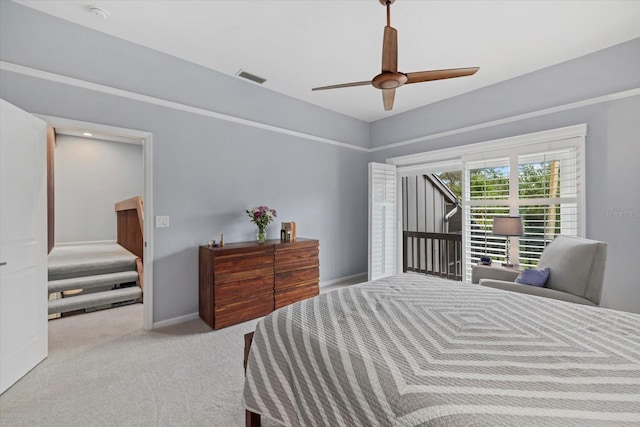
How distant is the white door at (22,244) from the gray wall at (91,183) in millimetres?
3021

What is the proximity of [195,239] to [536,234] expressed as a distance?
4.16 metres

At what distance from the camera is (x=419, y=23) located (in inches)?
101

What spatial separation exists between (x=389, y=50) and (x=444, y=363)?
1.81 m

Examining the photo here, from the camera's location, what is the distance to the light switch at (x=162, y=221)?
120 inches

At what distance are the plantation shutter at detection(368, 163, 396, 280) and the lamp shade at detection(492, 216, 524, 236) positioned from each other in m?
1.74

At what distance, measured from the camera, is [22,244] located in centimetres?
216

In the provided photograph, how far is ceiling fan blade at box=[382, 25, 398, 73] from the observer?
5.81 feet

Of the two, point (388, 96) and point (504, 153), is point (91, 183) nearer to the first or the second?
point (388, 96)

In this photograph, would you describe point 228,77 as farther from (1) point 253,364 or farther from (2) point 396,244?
A: (2) point 396,244

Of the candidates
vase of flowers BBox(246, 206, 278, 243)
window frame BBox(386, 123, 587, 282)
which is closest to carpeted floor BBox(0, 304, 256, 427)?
vase of flowers BBox(246, 206, 278, 243)

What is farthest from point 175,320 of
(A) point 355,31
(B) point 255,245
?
(A) point 355,31

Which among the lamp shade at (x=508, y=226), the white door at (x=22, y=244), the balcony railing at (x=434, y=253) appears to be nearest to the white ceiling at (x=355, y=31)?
the white door at (x=22, y=244)

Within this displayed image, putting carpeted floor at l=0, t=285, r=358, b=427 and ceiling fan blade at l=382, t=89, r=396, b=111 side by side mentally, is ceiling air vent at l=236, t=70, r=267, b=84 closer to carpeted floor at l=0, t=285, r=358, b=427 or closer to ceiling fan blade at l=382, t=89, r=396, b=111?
ceiling fan blade at l=382, t=89, r=396, b=111

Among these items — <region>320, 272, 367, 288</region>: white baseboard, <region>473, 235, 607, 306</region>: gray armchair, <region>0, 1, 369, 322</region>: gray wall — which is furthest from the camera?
<region>320, 272, 367, 288</region>: white baseboard
